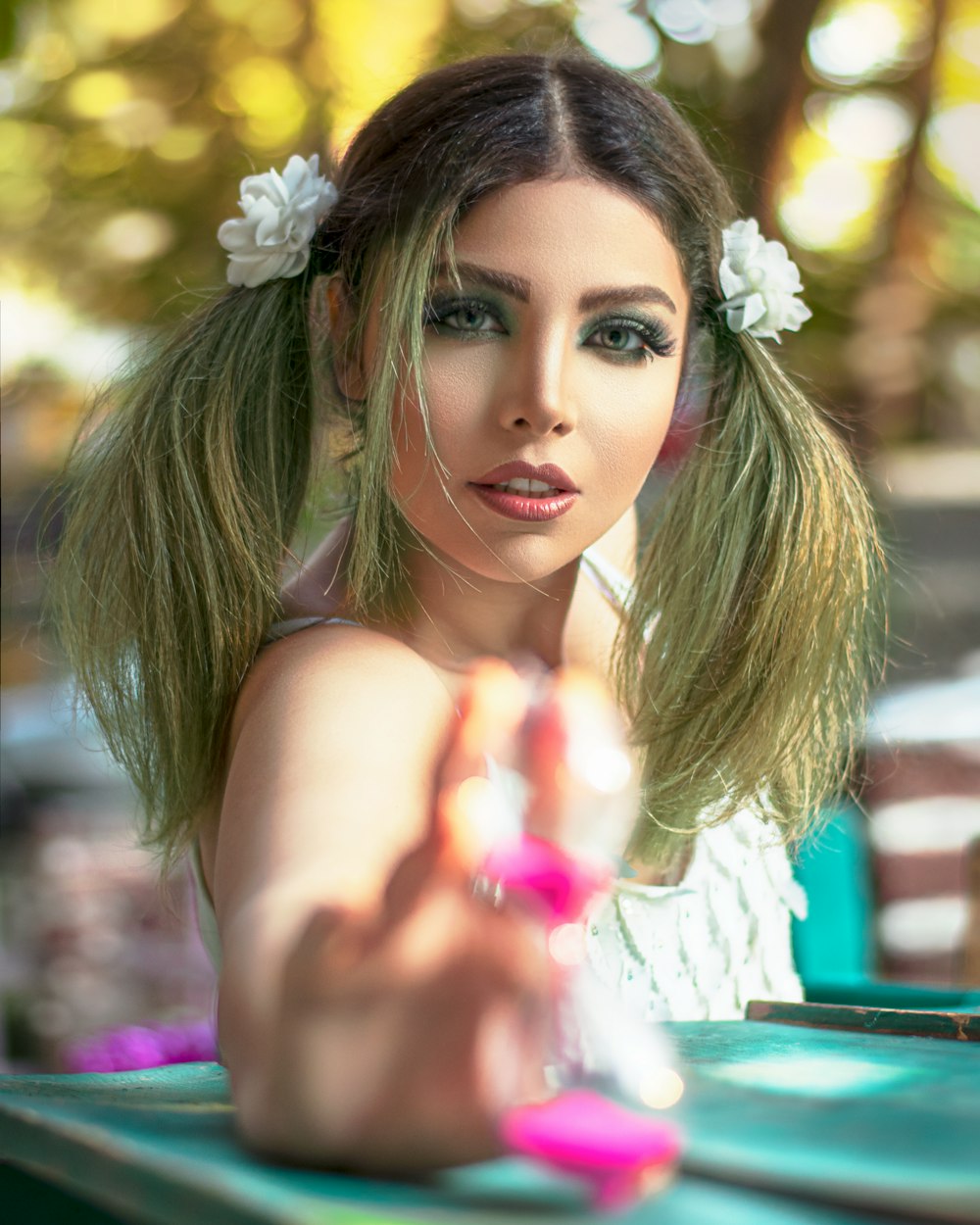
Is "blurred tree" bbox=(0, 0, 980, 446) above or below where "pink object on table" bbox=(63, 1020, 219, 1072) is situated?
above

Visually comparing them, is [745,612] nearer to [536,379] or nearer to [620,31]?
[536,379]

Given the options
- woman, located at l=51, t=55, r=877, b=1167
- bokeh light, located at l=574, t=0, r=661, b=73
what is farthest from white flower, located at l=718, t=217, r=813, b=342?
bokeh light, located at l=574, t=0, r=661, b=73

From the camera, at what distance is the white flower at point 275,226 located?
1.42 metres

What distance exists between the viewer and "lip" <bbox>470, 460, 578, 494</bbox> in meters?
1.20

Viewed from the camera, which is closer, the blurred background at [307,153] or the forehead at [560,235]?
the forehead at [560,235]

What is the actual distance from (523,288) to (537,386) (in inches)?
3.8

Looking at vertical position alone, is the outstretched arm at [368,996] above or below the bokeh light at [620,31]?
below

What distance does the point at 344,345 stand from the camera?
54.8 inches

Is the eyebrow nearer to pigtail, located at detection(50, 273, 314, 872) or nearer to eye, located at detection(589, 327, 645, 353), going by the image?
eye, located at detection(589, 327, 645, 353)

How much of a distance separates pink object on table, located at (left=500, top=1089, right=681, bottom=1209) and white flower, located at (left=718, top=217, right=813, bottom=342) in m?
1.06

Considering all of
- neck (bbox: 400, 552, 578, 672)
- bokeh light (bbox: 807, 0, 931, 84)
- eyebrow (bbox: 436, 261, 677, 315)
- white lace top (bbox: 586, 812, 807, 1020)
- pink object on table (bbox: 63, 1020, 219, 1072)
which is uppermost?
bokeh light (bbox: 807, 0, 931, 84)

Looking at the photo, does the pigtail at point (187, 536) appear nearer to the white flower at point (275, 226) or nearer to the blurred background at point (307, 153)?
the white flower at point (275, 226)

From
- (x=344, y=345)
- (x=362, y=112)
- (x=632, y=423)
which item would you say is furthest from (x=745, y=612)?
(x=362, y=112)

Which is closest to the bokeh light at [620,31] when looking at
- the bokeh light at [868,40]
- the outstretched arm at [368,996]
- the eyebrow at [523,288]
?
the bokeh light at [868,40]
